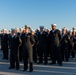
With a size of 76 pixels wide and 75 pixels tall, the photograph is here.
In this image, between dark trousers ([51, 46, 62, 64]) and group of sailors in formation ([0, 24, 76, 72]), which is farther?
dark trousers ([51, 46, 62, 64])

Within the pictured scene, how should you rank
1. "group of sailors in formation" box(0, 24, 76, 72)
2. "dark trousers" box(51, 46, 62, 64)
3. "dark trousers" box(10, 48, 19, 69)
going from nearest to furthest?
1. "group of sailors in formation" box(0, 24, 76, 72)
2. "dark trousers" box(10, 48, 19, 69)
3. "dark trousers" box(51, 46, 62, 64)

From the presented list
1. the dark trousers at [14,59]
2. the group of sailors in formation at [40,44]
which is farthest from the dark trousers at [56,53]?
the dark trousers at [14,59]

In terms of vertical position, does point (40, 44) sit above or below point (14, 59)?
above

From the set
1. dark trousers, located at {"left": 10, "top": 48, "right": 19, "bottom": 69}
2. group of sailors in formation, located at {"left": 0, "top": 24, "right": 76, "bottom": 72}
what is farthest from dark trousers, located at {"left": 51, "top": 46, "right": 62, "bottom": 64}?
dark trousers, located at {"left": 10, "top": 48, "right": 19, "bottom": 69}

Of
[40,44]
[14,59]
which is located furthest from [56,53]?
[14,59]

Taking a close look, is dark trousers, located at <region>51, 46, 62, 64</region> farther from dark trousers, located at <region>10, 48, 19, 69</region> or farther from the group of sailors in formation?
dark trousers, located at <region>10, 48, 19, 69</region>

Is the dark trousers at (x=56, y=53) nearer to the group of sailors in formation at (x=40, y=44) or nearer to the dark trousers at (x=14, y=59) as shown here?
the group of sailors in formation at (x=40, y=44)

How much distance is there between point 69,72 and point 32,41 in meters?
1.95

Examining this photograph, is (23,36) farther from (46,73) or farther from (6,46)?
(6,46)

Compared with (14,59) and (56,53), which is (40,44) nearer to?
(56,53)

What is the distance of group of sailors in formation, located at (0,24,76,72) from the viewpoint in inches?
459

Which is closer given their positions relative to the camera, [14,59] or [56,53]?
[14,59]

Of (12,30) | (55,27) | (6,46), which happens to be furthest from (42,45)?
(6,46)

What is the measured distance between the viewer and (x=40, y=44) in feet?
46.3
